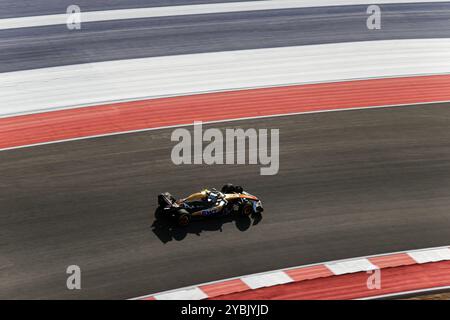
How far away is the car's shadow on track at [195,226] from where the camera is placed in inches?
790

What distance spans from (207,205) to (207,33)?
14.1m

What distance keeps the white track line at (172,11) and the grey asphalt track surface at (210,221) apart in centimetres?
1047

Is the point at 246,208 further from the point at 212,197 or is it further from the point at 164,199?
the point at 164,199

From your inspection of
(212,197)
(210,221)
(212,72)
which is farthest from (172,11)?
(210,221)

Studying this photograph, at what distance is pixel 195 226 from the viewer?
67.5ft

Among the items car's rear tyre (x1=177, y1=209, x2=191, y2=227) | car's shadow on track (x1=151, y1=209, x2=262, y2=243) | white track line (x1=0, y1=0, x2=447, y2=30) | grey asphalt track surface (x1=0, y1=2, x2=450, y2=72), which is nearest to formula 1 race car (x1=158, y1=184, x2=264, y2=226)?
car's rear tyre (x1=177, y1=209, x2=191, y2=227)

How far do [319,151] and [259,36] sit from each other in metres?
10.0

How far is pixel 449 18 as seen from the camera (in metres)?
36.4

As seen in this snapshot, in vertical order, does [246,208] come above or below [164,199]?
below

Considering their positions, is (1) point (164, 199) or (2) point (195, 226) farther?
(2) point (195, 226)

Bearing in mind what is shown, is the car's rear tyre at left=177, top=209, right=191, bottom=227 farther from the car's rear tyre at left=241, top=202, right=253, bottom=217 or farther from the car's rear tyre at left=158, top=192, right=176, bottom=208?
the car's rear tyre at left=241, top=202, right=253, bottom=217

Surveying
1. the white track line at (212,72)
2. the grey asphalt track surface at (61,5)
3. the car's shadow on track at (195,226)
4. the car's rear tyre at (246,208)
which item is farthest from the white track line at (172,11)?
the car's rear tyre at (246,208)

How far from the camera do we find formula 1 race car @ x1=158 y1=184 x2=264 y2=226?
797 inches

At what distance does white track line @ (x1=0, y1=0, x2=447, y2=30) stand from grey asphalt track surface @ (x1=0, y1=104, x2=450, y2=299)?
10.5 meters
